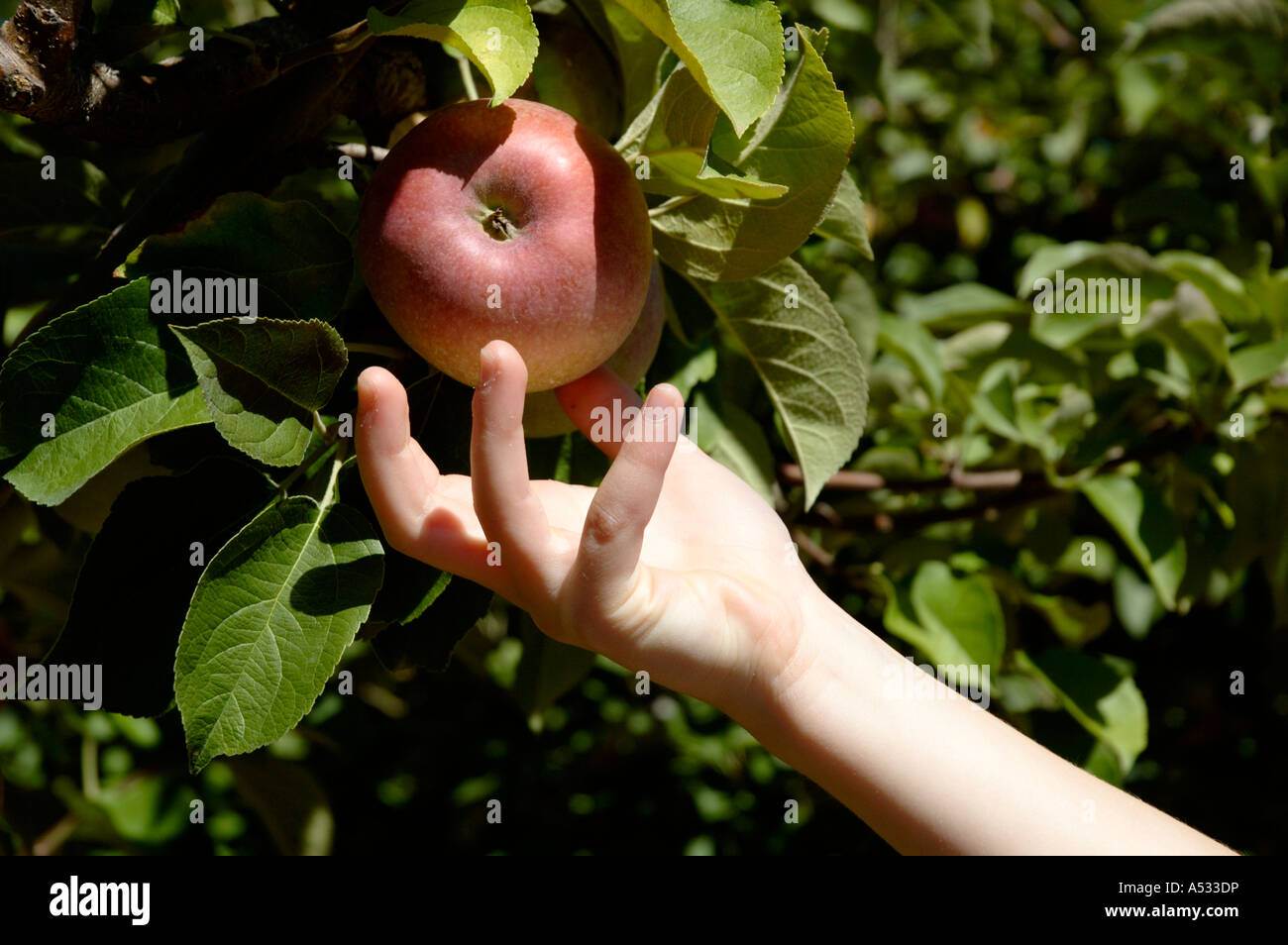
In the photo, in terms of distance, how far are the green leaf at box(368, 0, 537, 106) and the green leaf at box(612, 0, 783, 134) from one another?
0.25 ft

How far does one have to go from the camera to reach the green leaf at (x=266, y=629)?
616mm

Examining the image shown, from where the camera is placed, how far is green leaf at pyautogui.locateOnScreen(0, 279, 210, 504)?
0.63 meters

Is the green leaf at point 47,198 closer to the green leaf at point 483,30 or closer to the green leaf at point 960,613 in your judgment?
the green leaf at point 483,30

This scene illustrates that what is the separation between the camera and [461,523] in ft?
2.18

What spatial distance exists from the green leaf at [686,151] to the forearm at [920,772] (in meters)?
0.33

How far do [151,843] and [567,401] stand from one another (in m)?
1.26

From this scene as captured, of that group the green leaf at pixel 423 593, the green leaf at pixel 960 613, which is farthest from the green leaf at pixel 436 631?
the green leaf at pixel 960 613

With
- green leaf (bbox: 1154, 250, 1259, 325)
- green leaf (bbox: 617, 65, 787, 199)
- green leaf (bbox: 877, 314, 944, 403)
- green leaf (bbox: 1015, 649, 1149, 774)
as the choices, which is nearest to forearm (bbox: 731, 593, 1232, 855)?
green leaf (bbox: 617, 65, 787, 199)

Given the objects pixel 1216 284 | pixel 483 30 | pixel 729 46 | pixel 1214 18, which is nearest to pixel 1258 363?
pixel 1216 284

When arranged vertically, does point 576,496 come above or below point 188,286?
below

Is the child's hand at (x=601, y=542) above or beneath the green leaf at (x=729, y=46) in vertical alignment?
beneath
